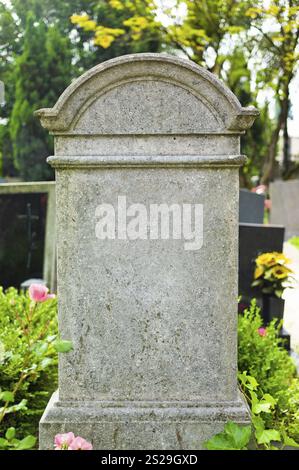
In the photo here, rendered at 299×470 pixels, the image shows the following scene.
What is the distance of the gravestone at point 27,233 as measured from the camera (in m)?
5.56

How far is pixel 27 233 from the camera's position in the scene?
5727mm

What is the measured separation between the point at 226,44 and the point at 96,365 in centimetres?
1128

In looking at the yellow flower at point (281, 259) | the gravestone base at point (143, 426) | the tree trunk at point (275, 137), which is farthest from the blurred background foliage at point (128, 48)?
the gravestone base at point (143, 426)

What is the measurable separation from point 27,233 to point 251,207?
4.03 metres

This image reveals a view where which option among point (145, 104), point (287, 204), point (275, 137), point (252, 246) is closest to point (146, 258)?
point (145, 104)

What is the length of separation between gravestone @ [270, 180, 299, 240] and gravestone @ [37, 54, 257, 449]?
41.8 ft

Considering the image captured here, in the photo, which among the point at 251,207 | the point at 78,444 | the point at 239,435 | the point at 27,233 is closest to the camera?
the point at 78,444

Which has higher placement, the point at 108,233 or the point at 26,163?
the point at 26,163

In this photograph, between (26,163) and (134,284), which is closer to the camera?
(134,284)

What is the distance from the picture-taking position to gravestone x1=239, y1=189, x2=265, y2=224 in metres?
8.52

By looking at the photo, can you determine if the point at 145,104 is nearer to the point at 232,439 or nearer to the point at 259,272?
the point at 232,439

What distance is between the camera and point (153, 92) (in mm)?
2514
